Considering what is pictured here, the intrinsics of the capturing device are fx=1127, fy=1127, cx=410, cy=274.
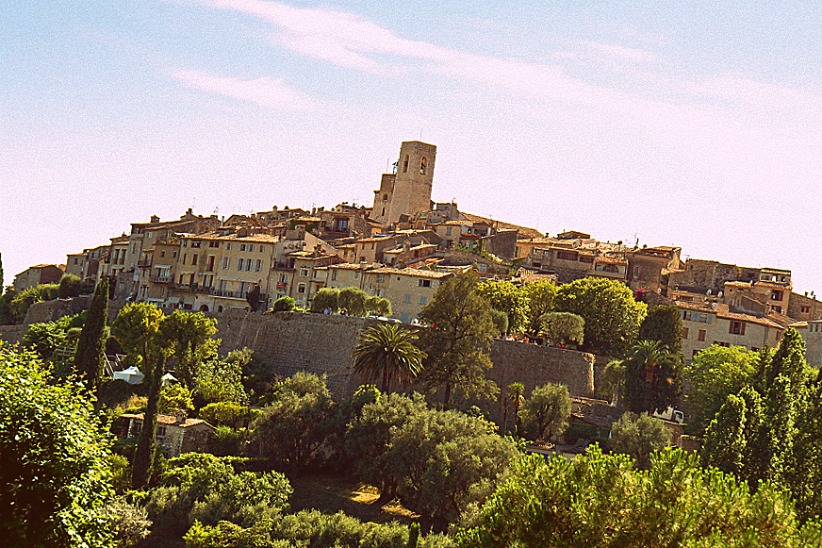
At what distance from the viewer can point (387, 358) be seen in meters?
59.0

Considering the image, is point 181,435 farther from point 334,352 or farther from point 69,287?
point 69,287

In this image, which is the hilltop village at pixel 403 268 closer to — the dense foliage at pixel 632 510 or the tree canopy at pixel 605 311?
the tree canopy at pixel 605 311

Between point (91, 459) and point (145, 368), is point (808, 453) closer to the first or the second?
point (91, 459)

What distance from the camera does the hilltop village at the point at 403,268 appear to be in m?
80.4

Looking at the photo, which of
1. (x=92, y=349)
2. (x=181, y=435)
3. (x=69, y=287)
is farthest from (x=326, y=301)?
(x=69, y=287)

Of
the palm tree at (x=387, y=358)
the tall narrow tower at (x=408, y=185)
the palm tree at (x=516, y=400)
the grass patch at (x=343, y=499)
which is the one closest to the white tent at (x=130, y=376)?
the palm tree at (x=387, y=358)

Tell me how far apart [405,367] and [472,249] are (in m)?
39.5

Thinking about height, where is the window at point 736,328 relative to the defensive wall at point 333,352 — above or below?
above

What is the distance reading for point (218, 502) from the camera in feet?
161

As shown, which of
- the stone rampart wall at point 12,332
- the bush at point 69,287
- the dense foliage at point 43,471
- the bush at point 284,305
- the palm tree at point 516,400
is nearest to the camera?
the dense foliage at point 43,471

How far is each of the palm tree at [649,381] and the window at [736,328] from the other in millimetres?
16772

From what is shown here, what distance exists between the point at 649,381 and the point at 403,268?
28187 millimetres

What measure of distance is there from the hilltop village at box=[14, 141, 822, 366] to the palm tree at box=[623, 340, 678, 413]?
633 inches

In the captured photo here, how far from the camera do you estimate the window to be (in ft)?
252
